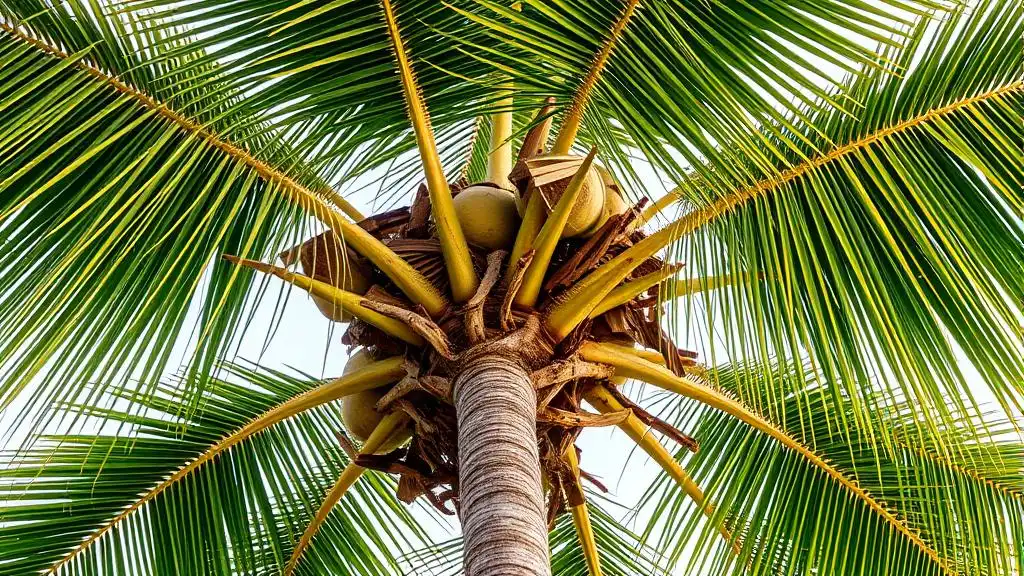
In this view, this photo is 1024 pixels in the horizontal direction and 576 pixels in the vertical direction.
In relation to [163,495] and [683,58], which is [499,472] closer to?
[683,58]

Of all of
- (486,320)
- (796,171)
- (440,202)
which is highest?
(440,202)

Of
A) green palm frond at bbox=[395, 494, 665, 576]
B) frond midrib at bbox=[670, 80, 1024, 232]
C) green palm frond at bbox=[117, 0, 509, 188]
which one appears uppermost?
green palm frond at bbox=[117, 0, 509, 188]

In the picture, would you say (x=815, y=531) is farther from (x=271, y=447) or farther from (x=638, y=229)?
(x=271, y=447)

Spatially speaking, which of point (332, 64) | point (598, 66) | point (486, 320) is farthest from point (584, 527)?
point (332, 64)

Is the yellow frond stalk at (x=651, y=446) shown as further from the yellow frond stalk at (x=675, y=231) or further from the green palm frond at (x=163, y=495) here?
the green palm frond at (x=163, y=495)

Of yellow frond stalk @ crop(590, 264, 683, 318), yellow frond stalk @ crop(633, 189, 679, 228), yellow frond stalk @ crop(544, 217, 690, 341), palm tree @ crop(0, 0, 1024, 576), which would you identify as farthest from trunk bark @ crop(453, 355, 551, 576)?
yellow frond stalk @ crop(633, 189, 679, 228)

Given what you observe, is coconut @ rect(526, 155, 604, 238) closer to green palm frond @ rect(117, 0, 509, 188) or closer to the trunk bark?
green palm frond @ rect(117, 0, 509, 188)

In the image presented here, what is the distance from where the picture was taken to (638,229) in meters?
3.59

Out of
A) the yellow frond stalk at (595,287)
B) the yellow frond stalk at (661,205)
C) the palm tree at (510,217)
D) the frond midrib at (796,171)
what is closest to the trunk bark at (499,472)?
the palm tree at (510,217)

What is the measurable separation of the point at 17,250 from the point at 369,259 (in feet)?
3.49

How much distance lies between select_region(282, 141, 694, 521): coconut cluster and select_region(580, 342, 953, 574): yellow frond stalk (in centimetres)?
5

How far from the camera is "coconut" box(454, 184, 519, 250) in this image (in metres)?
3.41

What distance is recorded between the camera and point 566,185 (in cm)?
319

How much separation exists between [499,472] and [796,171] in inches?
51.4
